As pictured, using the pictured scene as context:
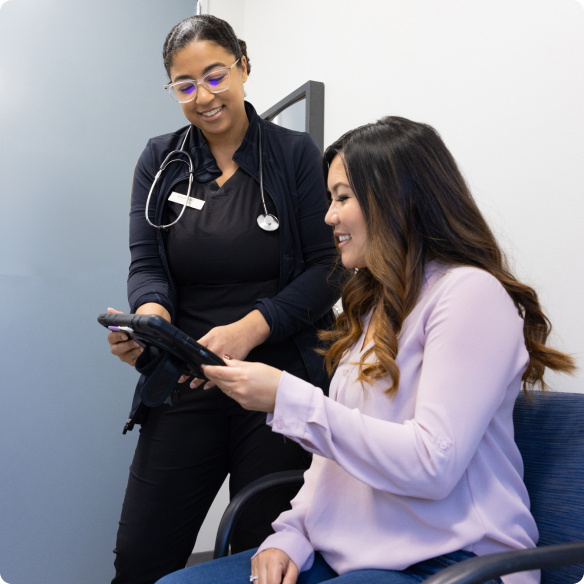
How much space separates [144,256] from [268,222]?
0.32 m

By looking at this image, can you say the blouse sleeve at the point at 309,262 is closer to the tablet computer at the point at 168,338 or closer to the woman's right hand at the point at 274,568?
the tablet computer at the point at 168,338

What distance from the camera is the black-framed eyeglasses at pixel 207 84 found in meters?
1.40

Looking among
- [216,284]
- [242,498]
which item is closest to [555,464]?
[242,498]

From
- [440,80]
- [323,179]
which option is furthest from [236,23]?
[323,179]

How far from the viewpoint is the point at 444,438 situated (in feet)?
3.00

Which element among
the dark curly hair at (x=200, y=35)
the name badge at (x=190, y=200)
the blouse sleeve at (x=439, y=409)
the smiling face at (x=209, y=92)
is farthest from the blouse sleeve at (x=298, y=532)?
the dark curly hair at (x=200, y=35)

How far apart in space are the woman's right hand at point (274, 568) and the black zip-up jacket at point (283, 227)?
41cm

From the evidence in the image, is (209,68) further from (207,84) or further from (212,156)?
(212,156)

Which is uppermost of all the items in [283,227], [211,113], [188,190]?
[211,113]

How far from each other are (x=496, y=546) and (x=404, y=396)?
26 centimetres

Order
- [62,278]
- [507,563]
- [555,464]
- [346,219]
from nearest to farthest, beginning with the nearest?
[507,563], [555,464], [346,219], [62,278]

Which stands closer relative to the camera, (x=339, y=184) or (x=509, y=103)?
(x=339, y=184)

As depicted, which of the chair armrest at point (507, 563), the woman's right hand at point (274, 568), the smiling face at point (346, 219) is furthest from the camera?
the smiling face at point (346, 219)

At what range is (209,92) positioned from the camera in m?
1.39
